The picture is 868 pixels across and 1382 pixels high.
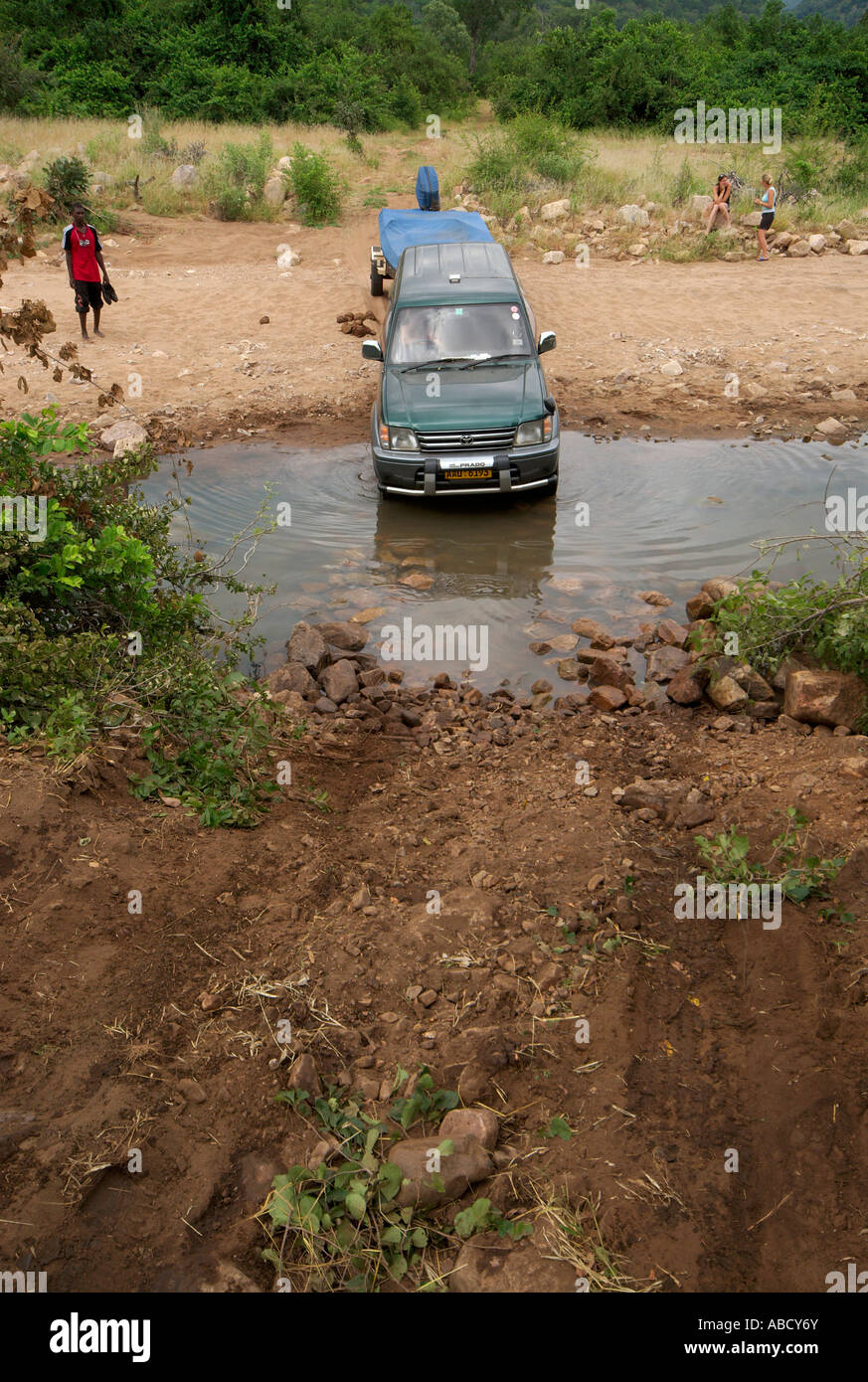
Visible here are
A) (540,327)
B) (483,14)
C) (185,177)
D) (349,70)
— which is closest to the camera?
(540,327)

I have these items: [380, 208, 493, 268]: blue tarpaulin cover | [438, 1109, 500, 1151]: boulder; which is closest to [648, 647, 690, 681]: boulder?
[438, 1109, 500, 1151]: boulder

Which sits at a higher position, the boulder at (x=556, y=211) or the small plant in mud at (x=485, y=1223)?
the boulder at (x=556, y=211)

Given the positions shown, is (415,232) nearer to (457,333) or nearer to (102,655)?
(457,333)

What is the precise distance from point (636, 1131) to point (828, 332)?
13.8 metres

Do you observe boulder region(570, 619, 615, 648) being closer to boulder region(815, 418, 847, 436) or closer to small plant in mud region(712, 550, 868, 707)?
small plant in mud region(712, 550, 868, 707)

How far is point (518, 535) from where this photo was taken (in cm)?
912

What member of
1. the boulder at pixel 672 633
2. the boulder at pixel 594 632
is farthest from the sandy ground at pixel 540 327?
the boulder at pixel 672 633

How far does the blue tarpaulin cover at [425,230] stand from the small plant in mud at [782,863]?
11.4 meters

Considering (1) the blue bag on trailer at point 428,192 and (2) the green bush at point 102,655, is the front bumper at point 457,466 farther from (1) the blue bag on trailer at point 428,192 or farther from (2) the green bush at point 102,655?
(1) the blue bag on trailer at point 428,192

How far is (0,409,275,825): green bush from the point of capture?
196 inches

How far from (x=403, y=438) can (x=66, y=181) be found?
14364 mm

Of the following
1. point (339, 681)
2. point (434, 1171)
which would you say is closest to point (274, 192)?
point (339, 681)

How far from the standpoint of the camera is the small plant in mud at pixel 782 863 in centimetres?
435

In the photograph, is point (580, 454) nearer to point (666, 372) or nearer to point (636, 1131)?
point (666, 372)
